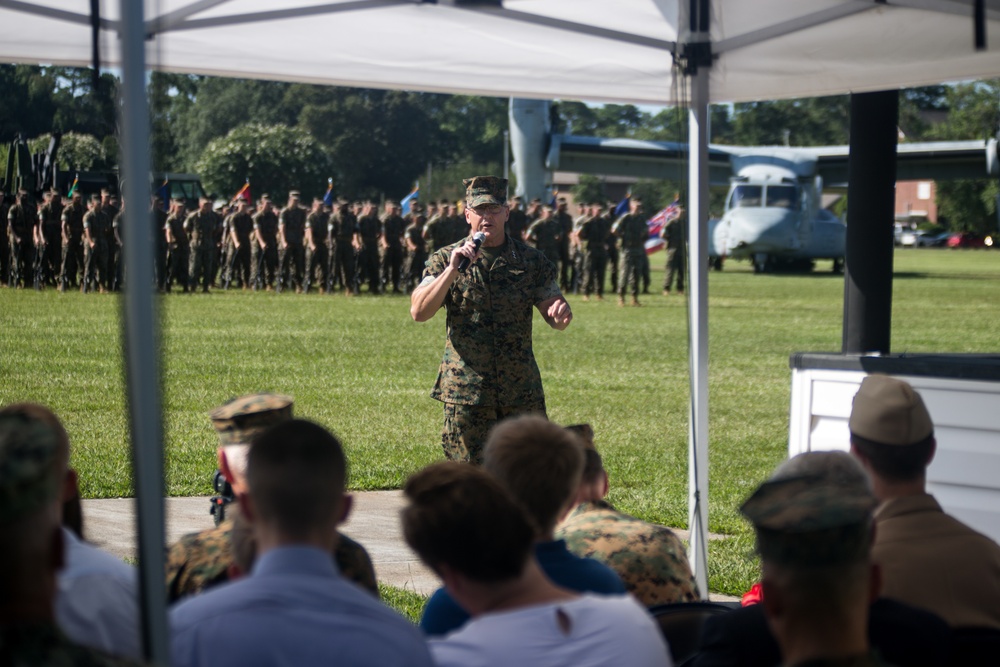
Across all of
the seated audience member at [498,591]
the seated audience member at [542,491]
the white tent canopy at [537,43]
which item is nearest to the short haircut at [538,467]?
the seated audience member at [542,491]

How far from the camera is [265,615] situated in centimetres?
195

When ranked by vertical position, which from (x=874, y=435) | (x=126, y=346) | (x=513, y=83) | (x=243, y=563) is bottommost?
(x=243, y=563)

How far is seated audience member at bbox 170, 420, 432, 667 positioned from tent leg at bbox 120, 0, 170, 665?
0.15 meters

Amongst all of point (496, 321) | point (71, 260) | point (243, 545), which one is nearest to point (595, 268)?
point (71, 260)

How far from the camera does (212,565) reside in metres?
2.78

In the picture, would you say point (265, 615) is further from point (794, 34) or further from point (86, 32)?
point (794, 34)

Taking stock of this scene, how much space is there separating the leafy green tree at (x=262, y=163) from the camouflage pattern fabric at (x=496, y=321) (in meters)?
50.9

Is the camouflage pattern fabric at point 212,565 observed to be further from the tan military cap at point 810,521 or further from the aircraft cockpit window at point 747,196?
the aircraft cockpit window at point 747,196

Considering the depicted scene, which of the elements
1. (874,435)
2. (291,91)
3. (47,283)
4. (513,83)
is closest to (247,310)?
(47,283)

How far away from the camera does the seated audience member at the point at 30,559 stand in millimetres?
1493

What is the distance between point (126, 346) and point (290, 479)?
1.38ft

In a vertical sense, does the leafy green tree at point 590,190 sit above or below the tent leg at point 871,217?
above

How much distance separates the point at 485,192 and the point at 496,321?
0.56 meters

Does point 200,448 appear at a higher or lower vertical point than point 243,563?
lower
